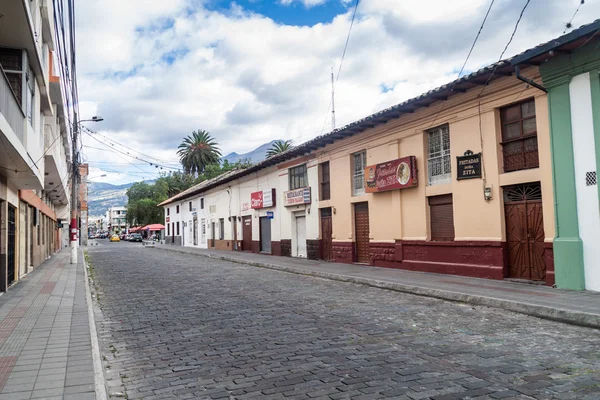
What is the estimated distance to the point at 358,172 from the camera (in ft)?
60.6

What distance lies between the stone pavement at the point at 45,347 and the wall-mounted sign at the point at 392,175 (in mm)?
10051

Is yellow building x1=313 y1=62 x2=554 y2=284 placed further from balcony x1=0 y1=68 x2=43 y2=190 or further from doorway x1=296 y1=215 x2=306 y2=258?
balcony x1=0 y1=68 x2=43 y2=190

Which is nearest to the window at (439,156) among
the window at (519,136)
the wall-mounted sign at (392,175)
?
the wall-mounted sign at (392,175)

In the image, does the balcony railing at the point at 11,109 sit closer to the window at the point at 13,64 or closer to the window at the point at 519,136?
the window at the point at 13,64

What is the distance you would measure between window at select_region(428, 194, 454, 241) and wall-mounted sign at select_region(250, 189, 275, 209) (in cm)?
1184

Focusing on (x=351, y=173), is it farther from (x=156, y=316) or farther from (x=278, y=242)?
(x=156, y=316)

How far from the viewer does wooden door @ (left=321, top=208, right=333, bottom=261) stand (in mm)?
20136

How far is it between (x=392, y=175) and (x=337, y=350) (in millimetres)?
10778

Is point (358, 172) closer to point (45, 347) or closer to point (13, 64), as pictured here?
point (13, 64)

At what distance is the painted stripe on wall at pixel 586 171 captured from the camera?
9836 millimetres

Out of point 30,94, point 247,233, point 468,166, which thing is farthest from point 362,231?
point 247,233

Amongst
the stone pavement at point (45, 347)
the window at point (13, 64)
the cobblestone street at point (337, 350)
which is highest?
the window at point (13, 64)

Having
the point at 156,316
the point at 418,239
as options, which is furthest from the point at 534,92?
the point at 156,316

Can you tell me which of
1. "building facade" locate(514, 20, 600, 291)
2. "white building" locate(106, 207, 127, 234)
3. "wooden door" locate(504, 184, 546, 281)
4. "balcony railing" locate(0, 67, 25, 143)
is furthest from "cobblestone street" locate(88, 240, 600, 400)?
"white building" locate(106, 207, 127, 234)
